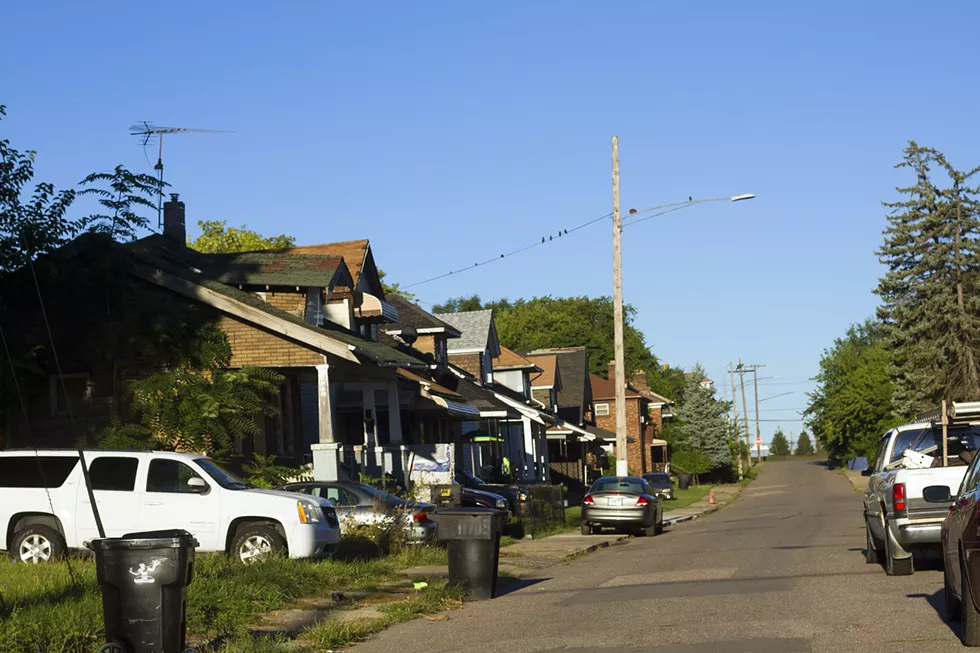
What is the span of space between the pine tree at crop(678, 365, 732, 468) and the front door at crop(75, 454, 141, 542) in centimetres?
7615

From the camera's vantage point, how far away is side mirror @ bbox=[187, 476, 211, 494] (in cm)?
1720

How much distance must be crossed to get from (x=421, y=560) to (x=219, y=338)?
814 cm

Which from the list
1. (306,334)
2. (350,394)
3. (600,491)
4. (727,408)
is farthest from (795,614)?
(727,408)

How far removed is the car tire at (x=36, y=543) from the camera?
17422mm

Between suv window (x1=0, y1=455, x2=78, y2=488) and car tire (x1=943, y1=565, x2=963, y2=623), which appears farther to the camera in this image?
suv window (x1=0, y1=455, x2=78, y2=488)

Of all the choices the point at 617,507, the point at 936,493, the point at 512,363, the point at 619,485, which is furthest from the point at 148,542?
the point at 512,363

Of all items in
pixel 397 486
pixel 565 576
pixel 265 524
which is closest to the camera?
pixel 265 524

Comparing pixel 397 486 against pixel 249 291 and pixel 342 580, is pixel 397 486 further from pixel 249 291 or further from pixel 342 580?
pixel 342 580

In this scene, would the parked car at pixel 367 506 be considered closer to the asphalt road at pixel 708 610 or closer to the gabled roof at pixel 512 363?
the asphalt road at pixel 708 610

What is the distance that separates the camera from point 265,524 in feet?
56.7

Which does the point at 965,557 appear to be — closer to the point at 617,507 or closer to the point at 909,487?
the point at 909,487

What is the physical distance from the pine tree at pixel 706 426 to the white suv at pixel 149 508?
75.9m

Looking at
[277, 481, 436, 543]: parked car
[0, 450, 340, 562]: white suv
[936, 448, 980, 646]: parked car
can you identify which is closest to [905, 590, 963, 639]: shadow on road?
[936, 448, 980, 646]: parked car

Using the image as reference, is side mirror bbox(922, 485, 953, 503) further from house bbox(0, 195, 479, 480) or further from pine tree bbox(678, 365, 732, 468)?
pine tree bbox(678, 365, 732, 468)
